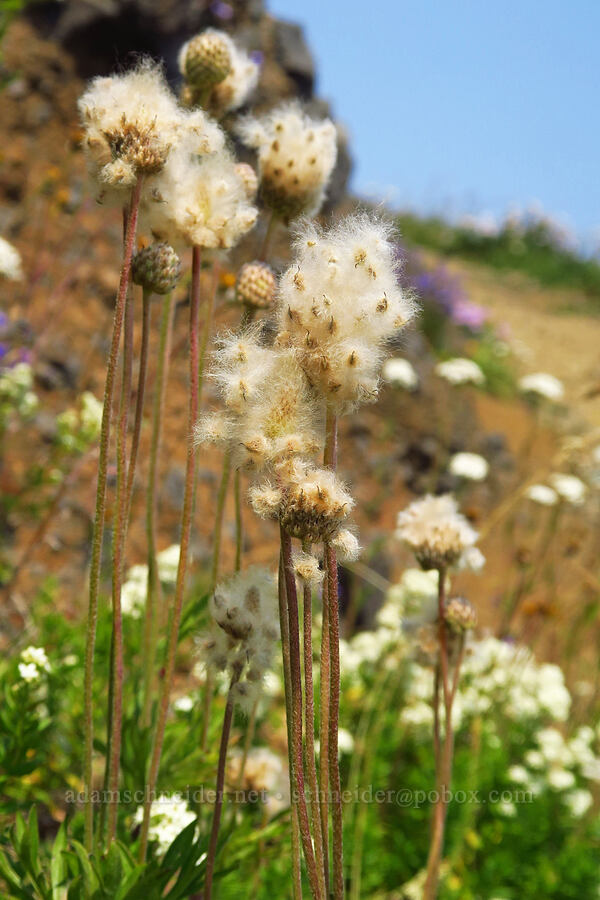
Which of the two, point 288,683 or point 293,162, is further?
point 293,162

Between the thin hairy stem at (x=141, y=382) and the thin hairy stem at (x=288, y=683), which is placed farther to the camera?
the thin hairy stem at (x=141, y=382)

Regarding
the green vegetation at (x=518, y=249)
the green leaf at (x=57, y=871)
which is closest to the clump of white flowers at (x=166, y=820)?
the green leaf at (x=57, y=871)

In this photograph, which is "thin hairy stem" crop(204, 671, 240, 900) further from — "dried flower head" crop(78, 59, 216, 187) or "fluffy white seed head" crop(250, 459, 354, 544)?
"dried flower head" crop(78, 59, 216, 187)

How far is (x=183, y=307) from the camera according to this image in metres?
5.06

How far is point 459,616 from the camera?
197 cm

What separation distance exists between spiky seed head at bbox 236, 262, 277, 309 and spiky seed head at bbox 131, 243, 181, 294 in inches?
11.6

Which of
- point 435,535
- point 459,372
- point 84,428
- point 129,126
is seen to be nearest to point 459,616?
point 435,535

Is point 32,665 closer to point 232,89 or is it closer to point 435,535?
point 435,535

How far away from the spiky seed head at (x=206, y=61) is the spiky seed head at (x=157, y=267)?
69cm

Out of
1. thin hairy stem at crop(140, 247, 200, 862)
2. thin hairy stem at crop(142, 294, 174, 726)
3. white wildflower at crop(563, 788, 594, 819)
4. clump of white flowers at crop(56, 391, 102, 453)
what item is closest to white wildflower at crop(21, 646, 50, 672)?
thin hairy stem at crop(142, 294, 174, 726)

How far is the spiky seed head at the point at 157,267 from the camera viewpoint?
56.3 inches

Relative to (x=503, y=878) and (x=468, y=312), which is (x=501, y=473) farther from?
(x=503, y=878)

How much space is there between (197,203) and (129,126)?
18cm

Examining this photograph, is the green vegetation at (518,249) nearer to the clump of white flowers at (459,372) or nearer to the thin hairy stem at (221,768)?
the clump of white flowers at (459,372)
